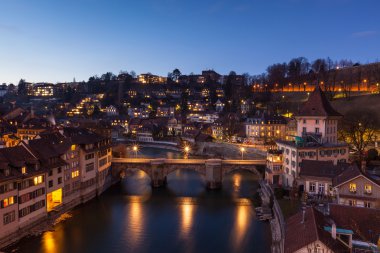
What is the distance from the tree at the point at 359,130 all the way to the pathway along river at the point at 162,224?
844 inches

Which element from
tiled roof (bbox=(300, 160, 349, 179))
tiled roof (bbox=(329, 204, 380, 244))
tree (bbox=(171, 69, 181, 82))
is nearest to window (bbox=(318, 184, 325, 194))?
tiled roof (bbox=(300, 160, 349, 179))

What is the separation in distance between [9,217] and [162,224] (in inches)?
590

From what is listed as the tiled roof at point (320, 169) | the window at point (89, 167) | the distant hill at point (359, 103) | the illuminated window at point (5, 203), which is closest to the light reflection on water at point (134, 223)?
the window at point (89, 167)

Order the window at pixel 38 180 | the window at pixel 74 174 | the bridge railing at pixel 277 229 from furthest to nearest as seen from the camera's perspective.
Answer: the window at pixel 74 174, the window at pixel 38 180, the bridge railing at pixel 277 229

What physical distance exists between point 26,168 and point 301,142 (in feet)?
106

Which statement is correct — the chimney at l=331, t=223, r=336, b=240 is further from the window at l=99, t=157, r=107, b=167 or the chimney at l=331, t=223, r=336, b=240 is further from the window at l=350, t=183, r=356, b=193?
the window at l=99, t=157, r=107, b=167

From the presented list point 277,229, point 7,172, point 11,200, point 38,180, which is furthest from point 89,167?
point 277,229

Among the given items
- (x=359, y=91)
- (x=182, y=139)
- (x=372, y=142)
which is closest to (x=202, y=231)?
(x=372, y=142)

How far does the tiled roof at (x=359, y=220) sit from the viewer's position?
74.7 feet

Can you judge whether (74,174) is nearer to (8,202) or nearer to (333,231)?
(8,202)

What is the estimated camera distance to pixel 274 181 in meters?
50.3

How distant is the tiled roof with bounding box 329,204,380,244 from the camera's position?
22766 millimetres

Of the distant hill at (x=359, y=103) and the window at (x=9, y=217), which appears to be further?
the distant hill at (x=359, y=103)

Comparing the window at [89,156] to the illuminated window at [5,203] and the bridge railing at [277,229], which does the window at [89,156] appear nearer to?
the illuminated window at [5,203]
